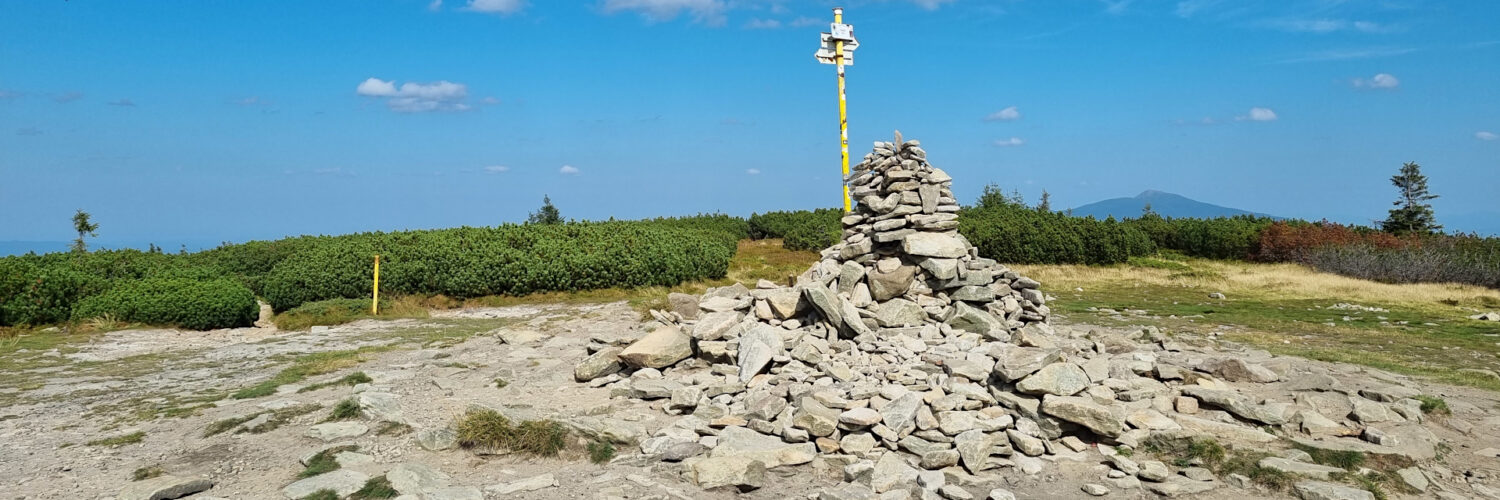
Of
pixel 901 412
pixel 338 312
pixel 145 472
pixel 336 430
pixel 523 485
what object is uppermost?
pixel 338 312

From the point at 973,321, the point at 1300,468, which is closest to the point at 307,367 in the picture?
the point at 973,321

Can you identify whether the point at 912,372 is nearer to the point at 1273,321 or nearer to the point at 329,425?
the point at 329,425

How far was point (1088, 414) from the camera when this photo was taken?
7.20 meters

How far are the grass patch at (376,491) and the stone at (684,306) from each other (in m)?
5.99

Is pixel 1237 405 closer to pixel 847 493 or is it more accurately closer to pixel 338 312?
pixel 847 493

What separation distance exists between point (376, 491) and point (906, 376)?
4754mm

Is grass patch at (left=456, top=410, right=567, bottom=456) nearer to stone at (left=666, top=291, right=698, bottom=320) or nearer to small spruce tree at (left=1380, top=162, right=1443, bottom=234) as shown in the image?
stone at (left=666, top=291, right=698, bottom=320)

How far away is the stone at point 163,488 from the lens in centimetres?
622

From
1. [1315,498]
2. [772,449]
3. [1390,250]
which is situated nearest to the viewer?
[1315,498]

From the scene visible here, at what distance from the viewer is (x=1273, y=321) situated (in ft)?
54.5

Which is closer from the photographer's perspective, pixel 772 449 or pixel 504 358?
pixel 772 449

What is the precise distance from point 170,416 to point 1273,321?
17845 mm

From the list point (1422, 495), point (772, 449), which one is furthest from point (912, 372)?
point (1422, 495)

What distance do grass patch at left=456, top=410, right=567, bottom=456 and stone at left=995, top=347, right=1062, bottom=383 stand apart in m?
3.98
